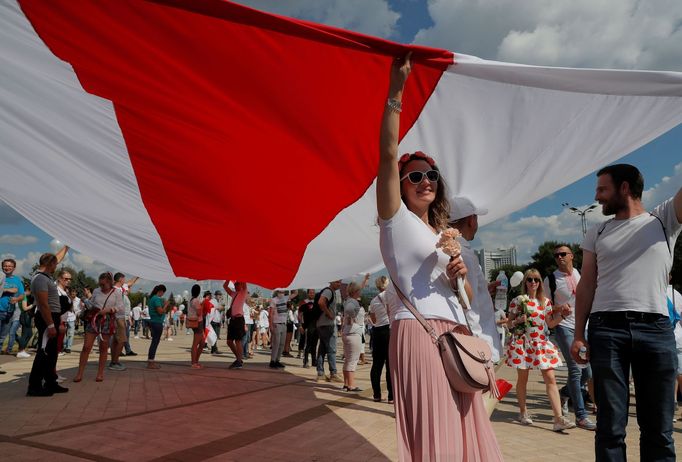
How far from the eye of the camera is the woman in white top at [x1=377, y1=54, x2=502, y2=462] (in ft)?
6.08

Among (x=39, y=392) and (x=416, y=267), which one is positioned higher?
(x=416, y=267)

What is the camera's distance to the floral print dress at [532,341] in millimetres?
5387

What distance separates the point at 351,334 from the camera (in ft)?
25.7

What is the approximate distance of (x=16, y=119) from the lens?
3.09m

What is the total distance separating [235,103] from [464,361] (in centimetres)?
194

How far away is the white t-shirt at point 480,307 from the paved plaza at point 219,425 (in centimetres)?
210

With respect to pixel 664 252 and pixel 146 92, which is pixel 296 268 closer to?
pixel 146 92

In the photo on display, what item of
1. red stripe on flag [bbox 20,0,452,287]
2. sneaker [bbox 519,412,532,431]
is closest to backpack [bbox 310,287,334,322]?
sneaker [bbox 519,412,532,431]

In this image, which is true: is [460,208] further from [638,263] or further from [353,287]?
[353,287]

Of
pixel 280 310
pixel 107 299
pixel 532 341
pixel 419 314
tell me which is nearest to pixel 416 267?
pixel 419 314

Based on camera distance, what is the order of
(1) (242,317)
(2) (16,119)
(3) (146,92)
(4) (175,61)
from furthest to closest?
(1) (242,317) < (2) (16,119) < (3) (146,92) < (4) (175,61)

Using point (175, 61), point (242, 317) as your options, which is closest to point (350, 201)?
point (175, 61)

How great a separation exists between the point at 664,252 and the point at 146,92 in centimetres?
312

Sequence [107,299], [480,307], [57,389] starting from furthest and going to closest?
[107,299] → [57,389] → [480,307]
